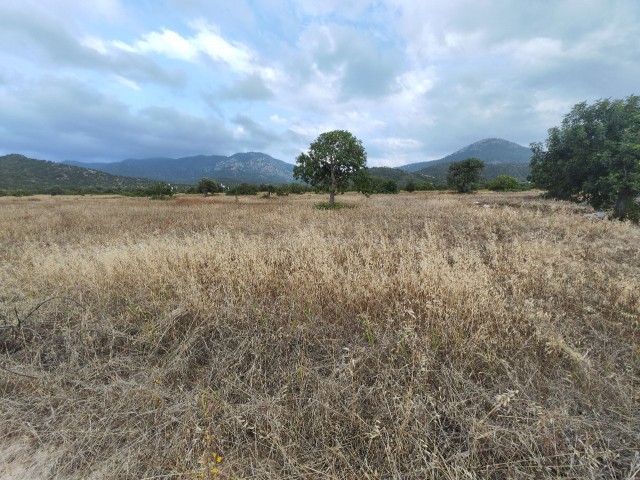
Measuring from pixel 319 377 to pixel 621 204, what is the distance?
65.3 feet

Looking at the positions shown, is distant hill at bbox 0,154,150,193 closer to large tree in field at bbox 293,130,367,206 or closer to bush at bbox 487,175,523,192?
large tree in field at bbox 293,130,367,206

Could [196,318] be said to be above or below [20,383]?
above

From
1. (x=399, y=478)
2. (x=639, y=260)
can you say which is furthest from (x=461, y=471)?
(x=639, y=260)

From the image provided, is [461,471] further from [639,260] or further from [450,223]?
[450,223]

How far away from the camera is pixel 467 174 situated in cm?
5259

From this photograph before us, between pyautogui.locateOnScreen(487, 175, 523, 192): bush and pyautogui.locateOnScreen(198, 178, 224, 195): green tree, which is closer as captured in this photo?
pyautogui.locateOnScreen(198, 178, 224, 195): green tree

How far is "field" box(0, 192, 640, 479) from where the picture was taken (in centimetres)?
193

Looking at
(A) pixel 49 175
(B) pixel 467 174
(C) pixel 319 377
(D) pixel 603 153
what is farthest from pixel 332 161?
(A) pixel 49 175

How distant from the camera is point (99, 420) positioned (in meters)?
2.24

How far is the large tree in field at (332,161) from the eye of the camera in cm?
2006

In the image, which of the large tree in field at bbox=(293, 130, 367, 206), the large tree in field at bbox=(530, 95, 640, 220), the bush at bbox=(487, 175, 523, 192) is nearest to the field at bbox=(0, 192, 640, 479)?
the large tree in field at bbox=(530, 95, 640, 220)

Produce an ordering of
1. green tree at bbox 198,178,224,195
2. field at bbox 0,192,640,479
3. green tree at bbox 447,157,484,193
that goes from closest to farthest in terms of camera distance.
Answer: field at bbox 0,192,640,479, green tree at bbox 447,157,484,193, green tree at bbox 198,178,224,195

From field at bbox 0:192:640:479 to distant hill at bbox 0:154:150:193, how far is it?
13644 centimetres

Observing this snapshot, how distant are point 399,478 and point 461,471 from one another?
1.52 feet
